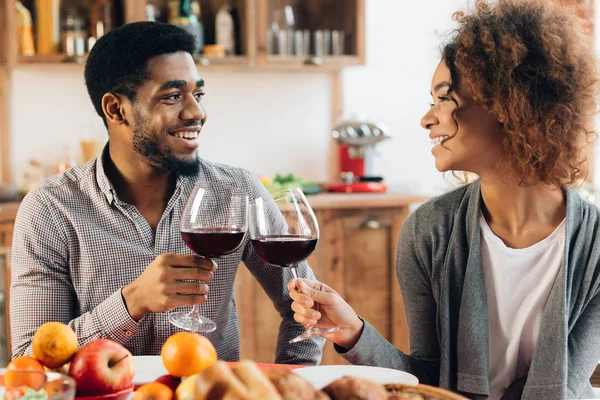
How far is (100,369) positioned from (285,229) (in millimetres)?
423

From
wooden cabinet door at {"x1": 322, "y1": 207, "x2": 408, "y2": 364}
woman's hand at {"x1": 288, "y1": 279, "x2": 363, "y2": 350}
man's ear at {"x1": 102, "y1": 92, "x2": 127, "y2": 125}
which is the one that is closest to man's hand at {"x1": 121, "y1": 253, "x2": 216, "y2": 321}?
woman's hand at {"x1": 288, "y1": 279, "x2": 363, "y2": 350}

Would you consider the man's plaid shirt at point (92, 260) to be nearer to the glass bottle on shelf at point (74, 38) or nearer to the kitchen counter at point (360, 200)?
the kitchen counter at point (360, 200)

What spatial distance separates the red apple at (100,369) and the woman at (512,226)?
0.47 meters

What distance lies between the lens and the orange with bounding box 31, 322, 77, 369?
1.16 metres

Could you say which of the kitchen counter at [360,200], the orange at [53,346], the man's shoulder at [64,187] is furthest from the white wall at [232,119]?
the orange at [53,346]

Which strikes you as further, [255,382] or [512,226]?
[512,226]

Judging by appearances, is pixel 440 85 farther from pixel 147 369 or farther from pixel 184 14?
pixel 184 14

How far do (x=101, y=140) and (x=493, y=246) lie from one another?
9.48 ft

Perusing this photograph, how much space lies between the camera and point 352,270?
382 centimetres

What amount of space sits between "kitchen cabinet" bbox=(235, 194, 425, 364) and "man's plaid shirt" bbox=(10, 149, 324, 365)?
1.77 m

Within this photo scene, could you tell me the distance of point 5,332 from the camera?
344 centimetres

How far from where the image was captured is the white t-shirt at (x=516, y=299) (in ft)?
5.27

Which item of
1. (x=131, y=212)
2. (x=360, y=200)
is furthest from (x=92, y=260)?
(x=360, y=200)

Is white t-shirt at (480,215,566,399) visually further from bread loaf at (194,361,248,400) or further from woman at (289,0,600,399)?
bread loaf at (194,361,248,400)
